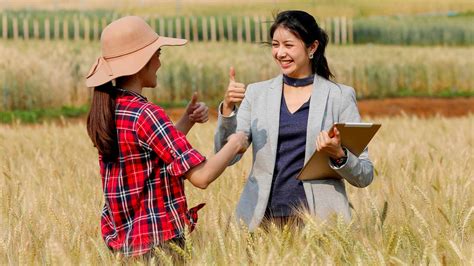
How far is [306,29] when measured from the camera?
364 centimetres

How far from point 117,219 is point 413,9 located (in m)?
38.0

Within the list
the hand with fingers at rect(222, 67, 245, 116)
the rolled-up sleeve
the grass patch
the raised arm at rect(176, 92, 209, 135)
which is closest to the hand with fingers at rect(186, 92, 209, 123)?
the raised arm at rect(176, 92, 209, 135)

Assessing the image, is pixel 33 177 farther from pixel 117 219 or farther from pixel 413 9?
pixel 413 9

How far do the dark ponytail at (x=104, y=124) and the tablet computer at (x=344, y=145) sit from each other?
2.33 feet

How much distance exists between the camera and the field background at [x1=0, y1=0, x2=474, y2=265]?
3.02m

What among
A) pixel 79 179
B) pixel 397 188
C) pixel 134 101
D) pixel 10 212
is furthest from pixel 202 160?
pixel 79 179

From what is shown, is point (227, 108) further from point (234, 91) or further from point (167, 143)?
point (167, 143)

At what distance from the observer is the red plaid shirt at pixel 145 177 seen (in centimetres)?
308

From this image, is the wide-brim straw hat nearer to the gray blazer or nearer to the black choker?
the gray blazer

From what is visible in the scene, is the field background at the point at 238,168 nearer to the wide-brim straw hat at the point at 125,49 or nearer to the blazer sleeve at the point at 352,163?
the blazer sleeve at the point at 352,163

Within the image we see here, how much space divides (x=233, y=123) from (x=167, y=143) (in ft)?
1.71

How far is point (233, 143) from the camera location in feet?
10.2

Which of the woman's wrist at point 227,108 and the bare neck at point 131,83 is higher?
the bare neck at point 131,83

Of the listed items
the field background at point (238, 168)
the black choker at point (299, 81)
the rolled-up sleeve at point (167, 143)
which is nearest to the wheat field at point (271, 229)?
the field background at point (238, 168)
